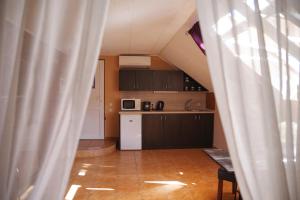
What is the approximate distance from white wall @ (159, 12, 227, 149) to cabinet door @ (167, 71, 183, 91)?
213 mm

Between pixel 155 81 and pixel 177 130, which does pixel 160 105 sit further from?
pixel 177 130

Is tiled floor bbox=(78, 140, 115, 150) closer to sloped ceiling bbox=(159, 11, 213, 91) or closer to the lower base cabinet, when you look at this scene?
the lower base cabinet

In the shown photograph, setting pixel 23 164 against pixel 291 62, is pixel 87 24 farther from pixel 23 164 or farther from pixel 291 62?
pixel 291 62

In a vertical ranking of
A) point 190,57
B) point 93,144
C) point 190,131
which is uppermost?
point 190,57

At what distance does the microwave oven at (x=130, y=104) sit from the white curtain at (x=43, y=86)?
15.5 ft

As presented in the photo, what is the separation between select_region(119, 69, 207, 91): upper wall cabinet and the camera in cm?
600

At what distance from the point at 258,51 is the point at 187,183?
9.24 feet

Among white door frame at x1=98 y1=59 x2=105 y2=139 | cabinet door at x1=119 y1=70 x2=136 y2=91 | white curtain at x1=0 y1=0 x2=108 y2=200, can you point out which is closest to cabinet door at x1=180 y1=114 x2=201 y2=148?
cabinet door at x1=119 y1=70 x2=136 y2=91

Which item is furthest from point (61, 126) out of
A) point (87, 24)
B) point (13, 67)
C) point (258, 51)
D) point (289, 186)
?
point (289, 186)

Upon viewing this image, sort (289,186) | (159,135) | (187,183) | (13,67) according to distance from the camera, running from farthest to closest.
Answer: (159,135) < (187,183) < (289,186) < (13,67)

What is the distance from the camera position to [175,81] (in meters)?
6.13

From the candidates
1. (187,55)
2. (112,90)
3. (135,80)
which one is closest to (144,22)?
(187,55)

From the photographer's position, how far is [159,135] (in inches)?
231

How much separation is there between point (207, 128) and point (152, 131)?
1402mm
